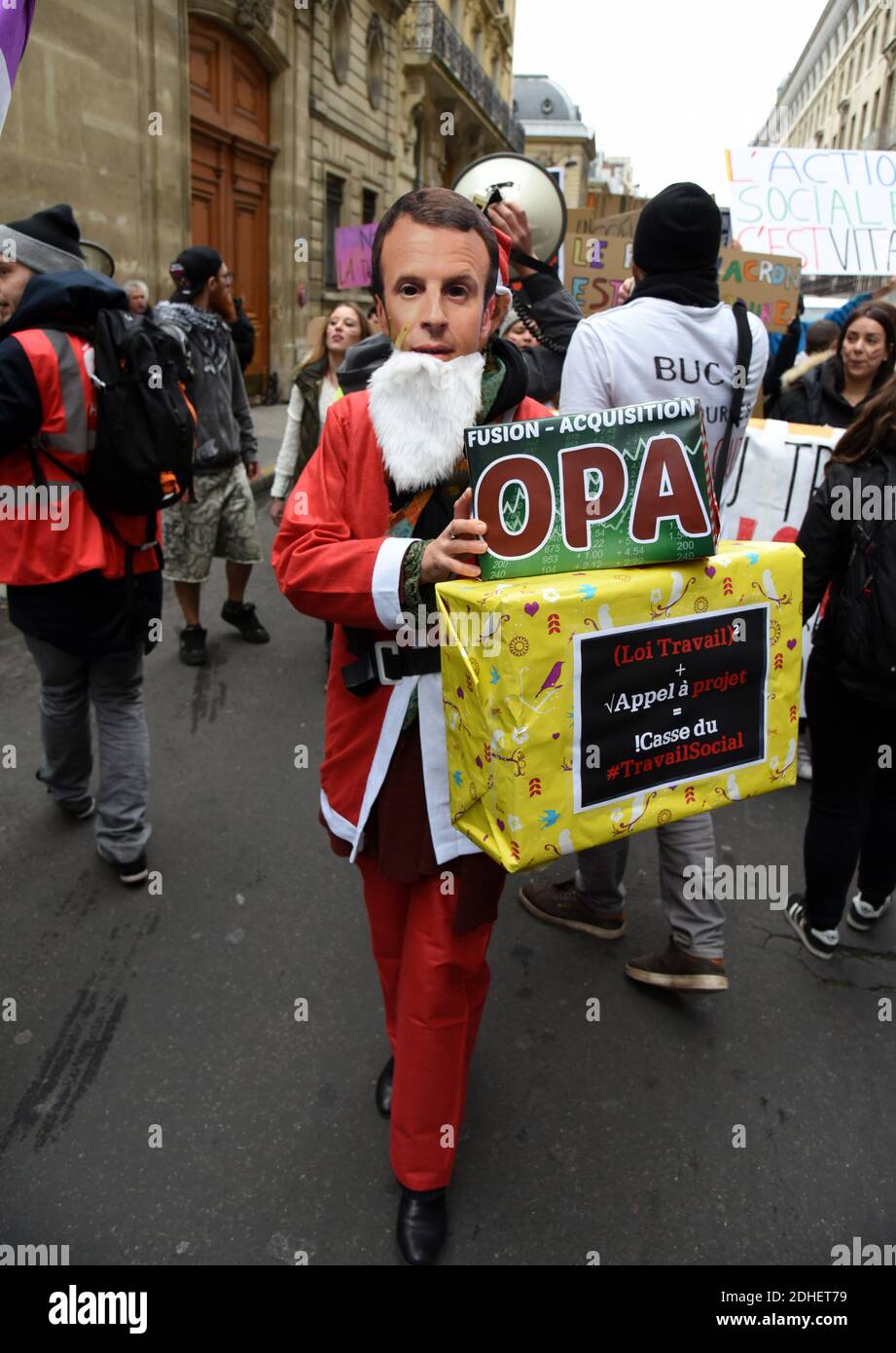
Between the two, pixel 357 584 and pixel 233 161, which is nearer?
pixel 357 584

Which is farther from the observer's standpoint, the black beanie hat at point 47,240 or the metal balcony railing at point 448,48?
the metal balcony railing at point 448,48

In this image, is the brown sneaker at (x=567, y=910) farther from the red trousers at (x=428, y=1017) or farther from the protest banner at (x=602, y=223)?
the protest banner at (x=602, y=223)

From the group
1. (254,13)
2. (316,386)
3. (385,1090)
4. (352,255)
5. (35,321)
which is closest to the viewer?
(385,1090)

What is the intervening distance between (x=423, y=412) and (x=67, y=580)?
1749mm

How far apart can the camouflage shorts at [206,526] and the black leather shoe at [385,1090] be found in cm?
343

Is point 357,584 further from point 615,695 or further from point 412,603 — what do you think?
point 615,695

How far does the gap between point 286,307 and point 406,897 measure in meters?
14.7

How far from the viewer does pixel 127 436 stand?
2.88m

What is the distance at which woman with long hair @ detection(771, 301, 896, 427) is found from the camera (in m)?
4.02

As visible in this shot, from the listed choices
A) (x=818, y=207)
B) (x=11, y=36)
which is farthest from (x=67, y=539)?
(x=818, y=207)

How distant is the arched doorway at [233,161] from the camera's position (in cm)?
1247

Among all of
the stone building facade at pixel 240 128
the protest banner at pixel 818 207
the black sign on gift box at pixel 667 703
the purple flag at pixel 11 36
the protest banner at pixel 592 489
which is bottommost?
the black sign on gift box at pixel 667 703

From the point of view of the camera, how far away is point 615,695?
153 centimetres

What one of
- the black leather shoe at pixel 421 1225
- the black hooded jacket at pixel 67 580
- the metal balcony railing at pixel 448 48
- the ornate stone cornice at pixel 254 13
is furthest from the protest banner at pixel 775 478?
the metal balcony railing at pixel 448 48
